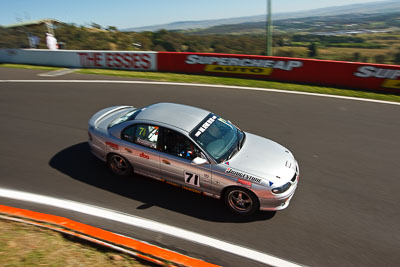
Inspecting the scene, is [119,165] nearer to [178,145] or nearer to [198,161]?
[178,145]

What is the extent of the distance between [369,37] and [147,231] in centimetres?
2780

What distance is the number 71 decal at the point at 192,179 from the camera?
5.44 metres

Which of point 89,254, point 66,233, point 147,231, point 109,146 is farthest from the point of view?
point 109,146

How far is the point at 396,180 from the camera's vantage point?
259 inches

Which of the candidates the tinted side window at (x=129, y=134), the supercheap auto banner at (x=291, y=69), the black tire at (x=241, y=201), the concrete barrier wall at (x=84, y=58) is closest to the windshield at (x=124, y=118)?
the tinted side window at (x=129, y=134)

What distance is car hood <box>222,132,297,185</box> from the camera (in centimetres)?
521

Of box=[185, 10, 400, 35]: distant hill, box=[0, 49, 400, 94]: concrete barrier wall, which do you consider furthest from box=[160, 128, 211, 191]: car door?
box=[185, 10, 400, 35]: distant hill

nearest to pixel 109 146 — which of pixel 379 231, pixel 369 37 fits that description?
pixel 379 231

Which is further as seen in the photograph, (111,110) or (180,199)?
(111,110)

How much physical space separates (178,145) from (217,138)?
800 millimetres

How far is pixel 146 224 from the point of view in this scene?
16.7 ft

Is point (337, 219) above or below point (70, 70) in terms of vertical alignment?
below

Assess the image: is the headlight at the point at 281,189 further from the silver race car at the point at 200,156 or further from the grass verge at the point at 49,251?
the grass verge at the point at 49,251

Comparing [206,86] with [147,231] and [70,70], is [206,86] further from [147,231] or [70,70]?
[147,231]
